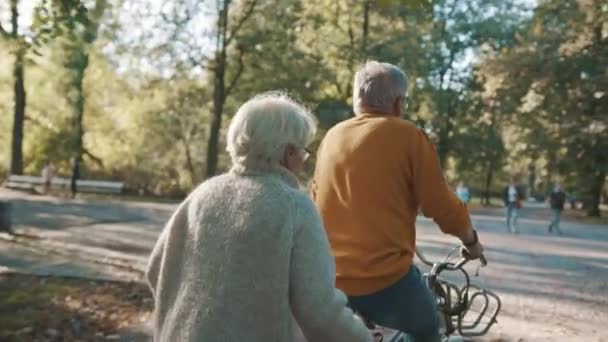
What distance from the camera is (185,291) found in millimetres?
2316

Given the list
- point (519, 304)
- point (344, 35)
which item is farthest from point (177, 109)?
point (519, 304)

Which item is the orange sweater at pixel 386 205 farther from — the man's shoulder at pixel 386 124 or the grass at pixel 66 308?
the grass at pixel 66 308

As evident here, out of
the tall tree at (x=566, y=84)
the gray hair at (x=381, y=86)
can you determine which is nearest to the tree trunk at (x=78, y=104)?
the tall tree at (x=566, y=84)

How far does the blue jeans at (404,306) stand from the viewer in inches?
115

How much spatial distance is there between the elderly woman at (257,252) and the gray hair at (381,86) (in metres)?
0.78

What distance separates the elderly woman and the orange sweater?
58 centimetres

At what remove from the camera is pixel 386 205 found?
2.90 meters

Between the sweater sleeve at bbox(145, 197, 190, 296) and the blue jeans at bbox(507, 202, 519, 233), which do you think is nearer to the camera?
the sweater sleeve at bbox(145, 197, 190, 296)

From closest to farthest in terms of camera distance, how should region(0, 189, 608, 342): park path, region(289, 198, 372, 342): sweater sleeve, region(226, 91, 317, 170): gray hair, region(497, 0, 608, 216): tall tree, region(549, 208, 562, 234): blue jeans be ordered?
region(289, 198, 372, 342): sweater sleeve → region(226, 91, 317, 170): gray hair → region(0, 189, 608, 342): park path → region(549, 208, 562, 234): blue jeans → region(497, 0, 608, 216): tall tree

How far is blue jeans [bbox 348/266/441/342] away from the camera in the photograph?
292 centimetres

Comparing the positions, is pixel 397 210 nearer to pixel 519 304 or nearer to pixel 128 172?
pixel 519 304

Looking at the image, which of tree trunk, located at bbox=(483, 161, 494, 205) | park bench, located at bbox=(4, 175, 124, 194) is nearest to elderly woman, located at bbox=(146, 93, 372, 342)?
park bench, located at bbox=(4, 175, 124, 194)

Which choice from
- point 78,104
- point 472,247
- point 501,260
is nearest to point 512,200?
point 501,260

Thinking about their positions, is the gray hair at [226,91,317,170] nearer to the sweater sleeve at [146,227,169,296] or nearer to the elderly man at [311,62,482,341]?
the sweater sleeve at [146,227,169,296]
